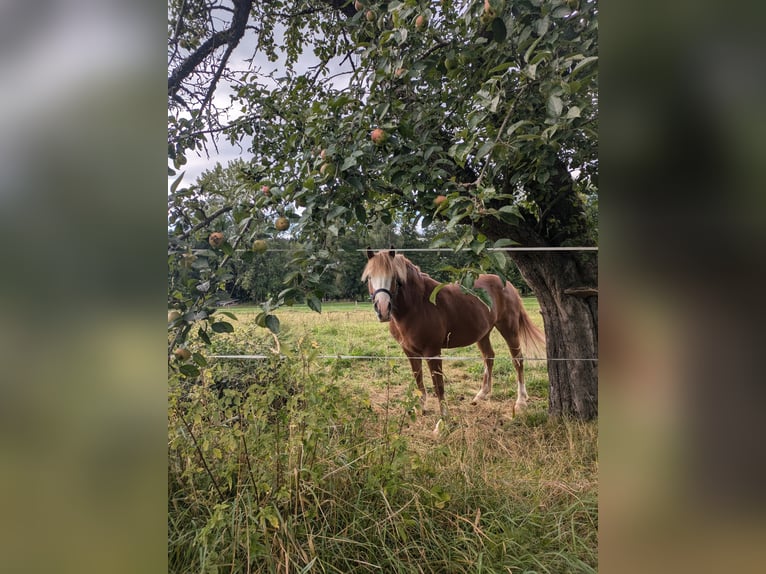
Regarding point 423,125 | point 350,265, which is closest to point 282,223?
point 350,265

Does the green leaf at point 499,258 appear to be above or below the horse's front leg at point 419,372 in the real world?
above

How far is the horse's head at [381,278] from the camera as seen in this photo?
1.76 metres

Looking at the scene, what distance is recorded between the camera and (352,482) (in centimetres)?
150

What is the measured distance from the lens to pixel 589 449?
1.90 metres

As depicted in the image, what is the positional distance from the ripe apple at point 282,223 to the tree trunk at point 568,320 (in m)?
1.36

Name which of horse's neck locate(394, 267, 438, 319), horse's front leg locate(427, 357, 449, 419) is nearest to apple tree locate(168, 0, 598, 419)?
horse's neck locate(394, 267, 438, 319)

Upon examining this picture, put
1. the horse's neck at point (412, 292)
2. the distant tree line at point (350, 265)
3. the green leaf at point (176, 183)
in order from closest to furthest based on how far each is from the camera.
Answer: the green leaf at point (176, 183) < the distant tree line at point (350, 265) < the horse's neck at point (412, 292)

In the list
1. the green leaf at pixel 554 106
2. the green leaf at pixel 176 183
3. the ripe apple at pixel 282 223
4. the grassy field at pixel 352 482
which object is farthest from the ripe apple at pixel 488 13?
the grassy field at pixel 352 482

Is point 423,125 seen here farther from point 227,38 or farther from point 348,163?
point 227,38

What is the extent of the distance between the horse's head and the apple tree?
168 millimetres

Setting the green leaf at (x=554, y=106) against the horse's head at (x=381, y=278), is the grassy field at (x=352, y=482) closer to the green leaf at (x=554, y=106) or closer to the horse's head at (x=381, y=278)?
the horse's head at (x=381, y=278)
